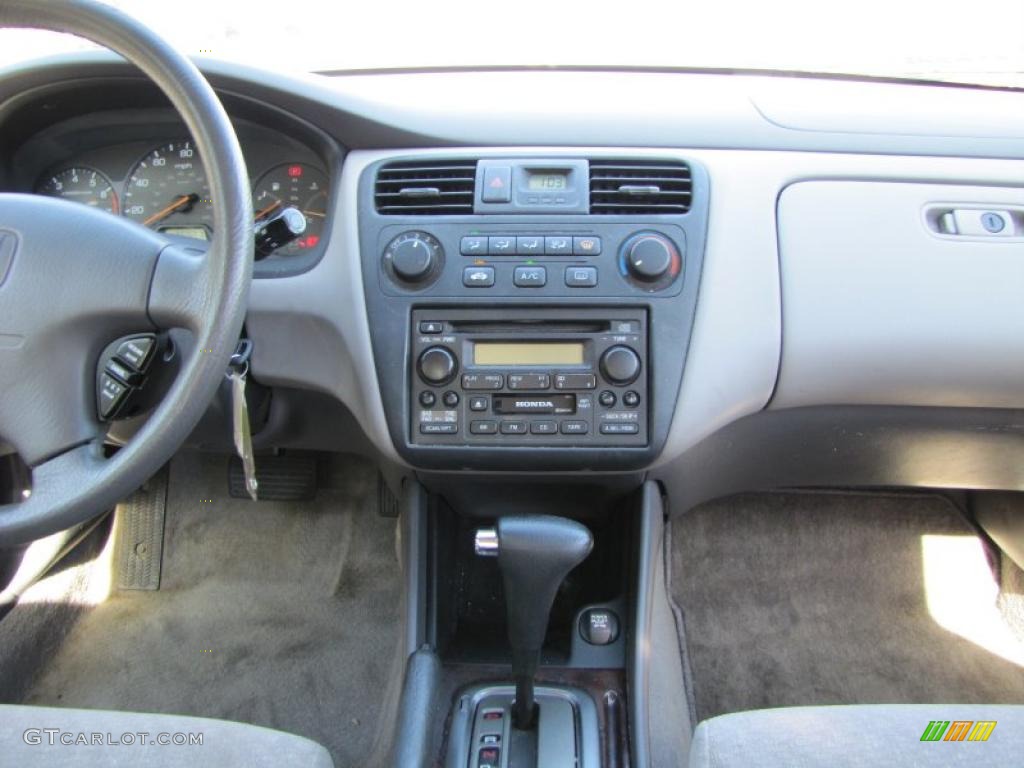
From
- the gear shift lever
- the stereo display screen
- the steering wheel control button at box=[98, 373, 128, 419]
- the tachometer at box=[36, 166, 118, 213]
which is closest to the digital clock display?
the stereo display screen

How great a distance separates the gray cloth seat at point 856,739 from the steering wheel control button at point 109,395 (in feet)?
2.68

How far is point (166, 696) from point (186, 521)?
15.9 inches

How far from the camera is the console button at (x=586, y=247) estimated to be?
3.94 feet

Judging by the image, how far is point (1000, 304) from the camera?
Answer: 122 cm

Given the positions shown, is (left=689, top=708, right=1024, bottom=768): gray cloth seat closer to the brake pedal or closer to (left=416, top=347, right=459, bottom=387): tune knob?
(left=416, top=347, right=459, bottom=387): tune knob

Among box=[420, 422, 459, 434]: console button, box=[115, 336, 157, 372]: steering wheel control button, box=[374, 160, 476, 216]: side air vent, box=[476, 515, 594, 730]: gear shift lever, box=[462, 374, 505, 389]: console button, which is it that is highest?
box=[374, 160, 476, 216]: side air vent

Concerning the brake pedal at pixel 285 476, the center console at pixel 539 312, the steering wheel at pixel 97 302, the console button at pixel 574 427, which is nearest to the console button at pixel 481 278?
the center console at pixel 539 312

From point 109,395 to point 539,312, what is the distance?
0.57m

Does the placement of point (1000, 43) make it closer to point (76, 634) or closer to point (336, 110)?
point (336, 110)

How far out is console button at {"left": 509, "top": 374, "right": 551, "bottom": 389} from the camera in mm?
1189

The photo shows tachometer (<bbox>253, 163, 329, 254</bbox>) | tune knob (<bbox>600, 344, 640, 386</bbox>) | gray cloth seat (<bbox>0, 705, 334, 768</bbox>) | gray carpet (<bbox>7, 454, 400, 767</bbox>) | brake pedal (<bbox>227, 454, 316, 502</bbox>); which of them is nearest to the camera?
gray cloth seat (<bbox>0, 705, 334, 768</bbox>)

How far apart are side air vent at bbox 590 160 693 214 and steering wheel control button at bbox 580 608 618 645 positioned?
668 mm

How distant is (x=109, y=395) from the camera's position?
3.27ft

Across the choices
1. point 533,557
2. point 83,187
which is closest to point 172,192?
point 83,187
